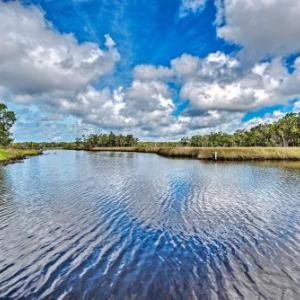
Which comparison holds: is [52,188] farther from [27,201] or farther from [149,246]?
[149,246]

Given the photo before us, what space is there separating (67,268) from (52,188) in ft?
82.1

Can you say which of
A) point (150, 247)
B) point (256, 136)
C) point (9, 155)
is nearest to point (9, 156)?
point (9, 155)

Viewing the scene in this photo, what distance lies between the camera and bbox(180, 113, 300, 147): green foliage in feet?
423

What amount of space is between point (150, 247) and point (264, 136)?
14812 centimetres

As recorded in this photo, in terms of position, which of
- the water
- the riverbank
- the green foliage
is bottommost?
the water

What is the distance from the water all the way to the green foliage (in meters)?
111

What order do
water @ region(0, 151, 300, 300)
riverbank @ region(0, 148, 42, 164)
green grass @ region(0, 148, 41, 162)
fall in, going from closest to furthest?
water @ region(0, 151, 300, 300) → riverbank @ region(0, 148, 42, 164) → green grass @ region(0, 148, 41, 162)

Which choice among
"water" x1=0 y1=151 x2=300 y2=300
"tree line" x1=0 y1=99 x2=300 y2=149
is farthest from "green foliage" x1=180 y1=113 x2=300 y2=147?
"water" x1=0 y1=151 x2=300 y2=300

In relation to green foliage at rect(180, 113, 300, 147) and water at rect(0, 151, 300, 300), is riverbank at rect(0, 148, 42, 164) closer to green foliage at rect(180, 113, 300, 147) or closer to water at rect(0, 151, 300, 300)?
water at rect(0, 151, 300, 300)

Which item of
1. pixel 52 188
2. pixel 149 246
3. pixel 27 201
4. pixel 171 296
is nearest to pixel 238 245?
pixel 149 246

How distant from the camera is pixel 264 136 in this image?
150 metres

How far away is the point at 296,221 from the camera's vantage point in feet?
68.9

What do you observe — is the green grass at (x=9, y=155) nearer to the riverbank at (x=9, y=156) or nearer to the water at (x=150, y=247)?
the riverbank at (x=9, y=156)

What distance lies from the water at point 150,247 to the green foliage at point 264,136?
4363 inches
